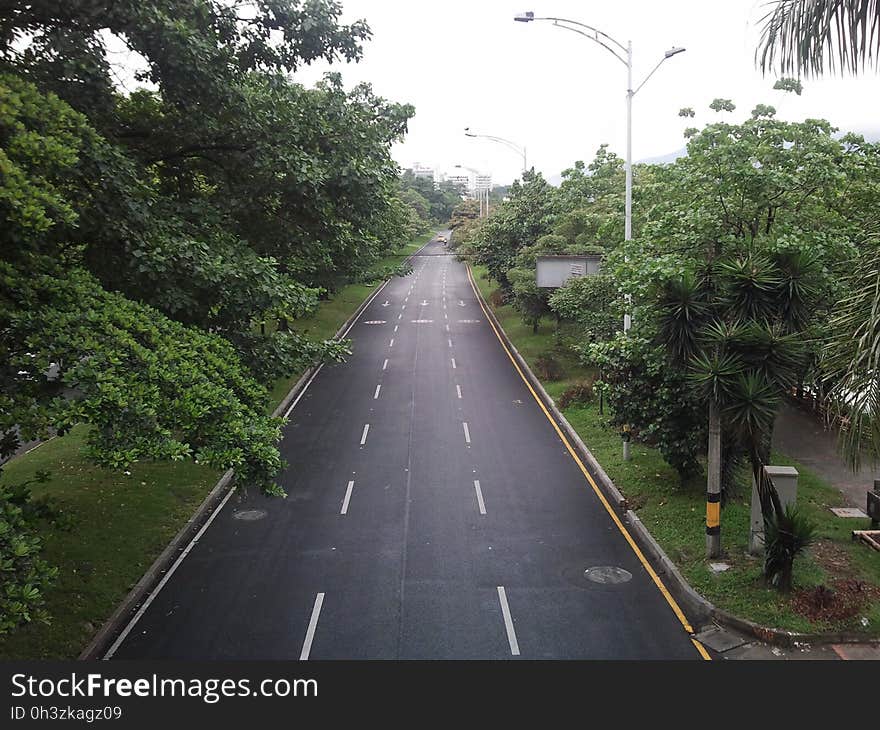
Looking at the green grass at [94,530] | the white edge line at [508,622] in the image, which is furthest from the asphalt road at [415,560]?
the green grass at [94,530]

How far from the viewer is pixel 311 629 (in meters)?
10.8

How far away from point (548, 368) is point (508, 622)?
60.5 ft

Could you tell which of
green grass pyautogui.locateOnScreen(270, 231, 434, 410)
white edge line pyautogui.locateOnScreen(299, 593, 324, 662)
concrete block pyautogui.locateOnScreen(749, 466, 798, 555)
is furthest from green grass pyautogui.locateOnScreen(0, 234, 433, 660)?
concrete block pyautogui.locateOnScreen(749, 466, 798, 555)

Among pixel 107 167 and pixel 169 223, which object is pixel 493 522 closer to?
pixel 169 223

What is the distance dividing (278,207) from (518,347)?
68.5 feet

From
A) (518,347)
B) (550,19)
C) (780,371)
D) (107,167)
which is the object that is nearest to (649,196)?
(550,19)

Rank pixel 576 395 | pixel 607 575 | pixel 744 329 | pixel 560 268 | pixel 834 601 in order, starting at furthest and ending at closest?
pixel 576 395 → pixel 560 268 → pixel 607 575 → pixel 834 601 → pixel 744 329

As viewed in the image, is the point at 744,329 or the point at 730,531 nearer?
the point at 744,329

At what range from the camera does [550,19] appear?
16.7 m

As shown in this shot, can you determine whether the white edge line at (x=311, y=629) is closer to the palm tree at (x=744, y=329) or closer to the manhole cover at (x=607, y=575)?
the manhole cover at (x=607, y=575)


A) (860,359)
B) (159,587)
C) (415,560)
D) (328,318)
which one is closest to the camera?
(860,359)

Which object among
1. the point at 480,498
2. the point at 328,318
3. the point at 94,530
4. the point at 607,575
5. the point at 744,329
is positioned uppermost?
the point at 744,329

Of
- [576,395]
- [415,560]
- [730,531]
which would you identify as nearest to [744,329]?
[730,531]

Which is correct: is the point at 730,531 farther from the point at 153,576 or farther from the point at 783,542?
the point at 153,576
